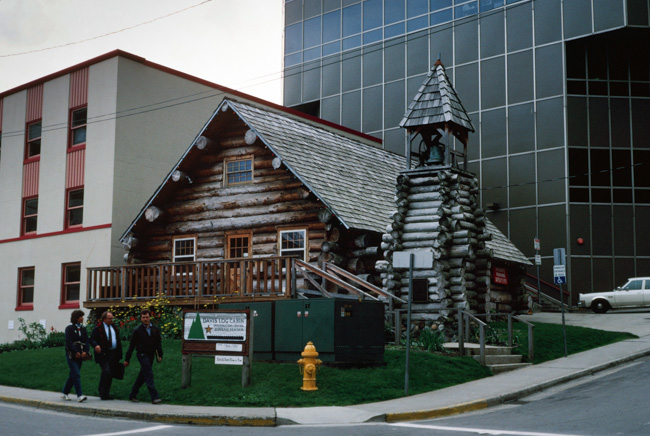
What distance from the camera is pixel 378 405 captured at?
565 inches

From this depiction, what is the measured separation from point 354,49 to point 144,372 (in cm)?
3468

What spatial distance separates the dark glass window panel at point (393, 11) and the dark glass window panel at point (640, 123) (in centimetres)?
1395

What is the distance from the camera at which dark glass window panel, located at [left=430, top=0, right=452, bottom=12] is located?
139ft

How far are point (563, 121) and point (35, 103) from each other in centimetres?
2409

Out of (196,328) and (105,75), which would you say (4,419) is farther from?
(105,75)

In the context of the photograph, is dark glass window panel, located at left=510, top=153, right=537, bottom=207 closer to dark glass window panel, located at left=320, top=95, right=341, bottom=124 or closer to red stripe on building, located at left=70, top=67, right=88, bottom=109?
dark glass window panel, located at left=320, top=95, right=341, bottom=124

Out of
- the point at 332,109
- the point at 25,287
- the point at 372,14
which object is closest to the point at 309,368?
the point at 25,287

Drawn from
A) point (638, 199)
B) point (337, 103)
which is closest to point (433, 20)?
point (337, 103)

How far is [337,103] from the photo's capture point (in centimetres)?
4700

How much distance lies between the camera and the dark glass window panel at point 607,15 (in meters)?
35.8

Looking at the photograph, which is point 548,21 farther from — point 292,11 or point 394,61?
point 292,11

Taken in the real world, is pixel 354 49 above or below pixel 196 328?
above

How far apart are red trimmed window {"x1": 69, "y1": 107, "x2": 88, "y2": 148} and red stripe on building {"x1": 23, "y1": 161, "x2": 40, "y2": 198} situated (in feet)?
8.61

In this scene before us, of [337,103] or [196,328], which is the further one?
[337,103]
